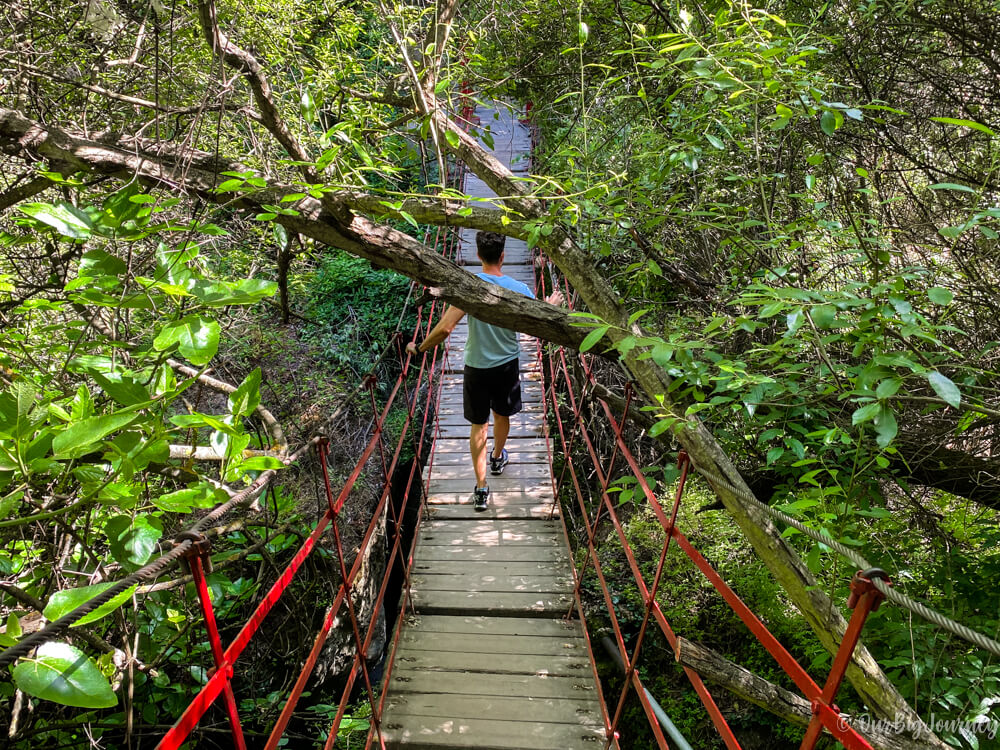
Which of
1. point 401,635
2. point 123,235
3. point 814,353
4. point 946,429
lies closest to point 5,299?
point 123,235

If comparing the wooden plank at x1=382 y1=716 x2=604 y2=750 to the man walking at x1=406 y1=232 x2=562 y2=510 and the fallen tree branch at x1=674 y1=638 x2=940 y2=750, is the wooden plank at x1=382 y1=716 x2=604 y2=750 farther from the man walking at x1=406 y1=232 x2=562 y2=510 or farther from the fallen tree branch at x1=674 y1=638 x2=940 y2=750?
the man walking at x1=406 y1=232 x2=562 y2=510

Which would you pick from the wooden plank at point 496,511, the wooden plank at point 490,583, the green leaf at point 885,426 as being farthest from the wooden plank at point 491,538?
the green leaf at point 885,426

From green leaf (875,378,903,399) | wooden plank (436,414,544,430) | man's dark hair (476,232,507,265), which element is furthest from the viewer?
wooden plank (436,414,544,430)

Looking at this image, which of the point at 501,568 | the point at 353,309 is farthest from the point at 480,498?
the point at 353,309

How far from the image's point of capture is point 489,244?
9.05 feet

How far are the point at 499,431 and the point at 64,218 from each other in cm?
250

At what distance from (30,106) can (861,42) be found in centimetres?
350

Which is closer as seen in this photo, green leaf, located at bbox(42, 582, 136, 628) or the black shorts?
green leaf, located at bbox(42, 582, 136, 628)

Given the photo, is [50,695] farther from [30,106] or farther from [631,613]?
[631,613]

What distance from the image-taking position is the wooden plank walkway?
194 centimetres

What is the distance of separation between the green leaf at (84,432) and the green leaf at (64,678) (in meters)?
0.22

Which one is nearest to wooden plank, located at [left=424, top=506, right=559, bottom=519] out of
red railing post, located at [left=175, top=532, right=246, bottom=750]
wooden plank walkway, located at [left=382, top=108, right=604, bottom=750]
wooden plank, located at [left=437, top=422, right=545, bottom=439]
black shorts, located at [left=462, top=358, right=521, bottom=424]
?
wooden plank walkway, located at [left=382, top=108, right=604, bottom=750]

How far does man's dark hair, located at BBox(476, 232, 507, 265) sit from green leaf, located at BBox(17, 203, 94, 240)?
1963mm

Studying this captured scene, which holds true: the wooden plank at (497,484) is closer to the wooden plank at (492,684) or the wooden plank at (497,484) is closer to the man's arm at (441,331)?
the man's arm at (441,331)
